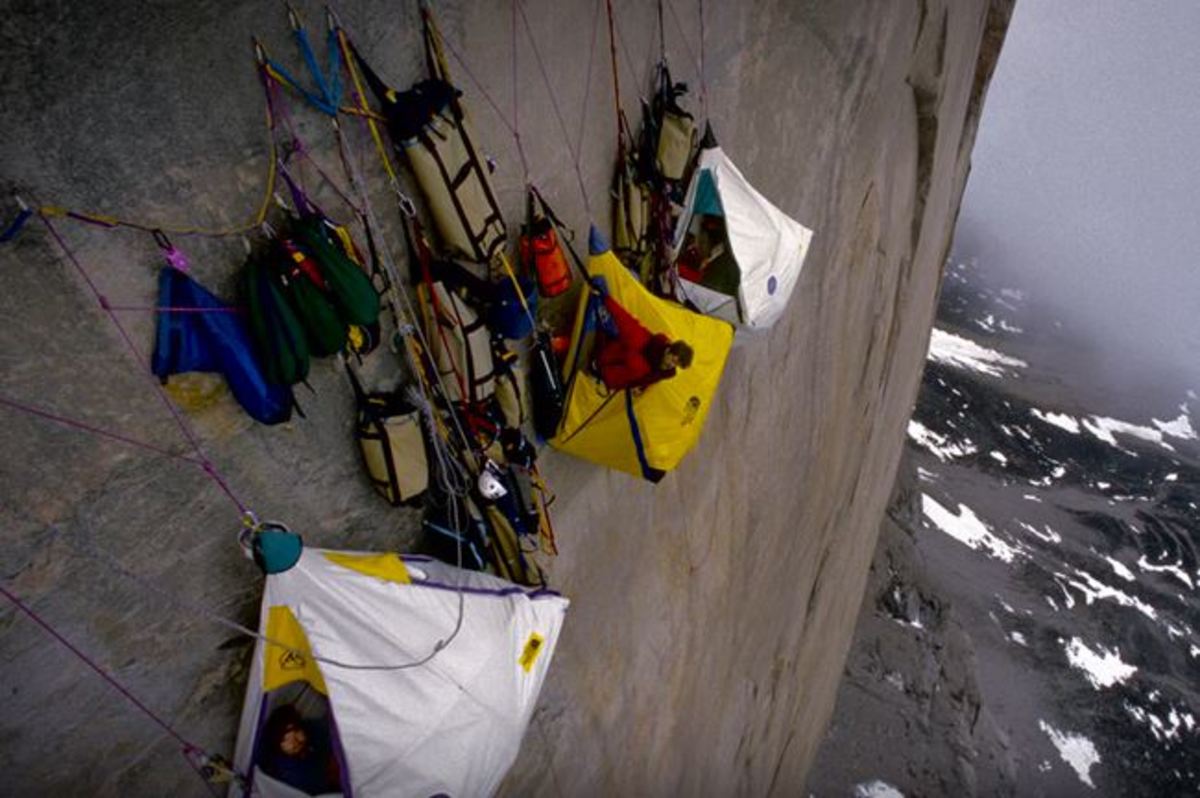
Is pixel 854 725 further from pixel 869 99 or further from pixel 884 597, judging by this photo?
pixel 869 99

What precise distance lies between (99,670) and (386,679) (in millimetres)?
1121

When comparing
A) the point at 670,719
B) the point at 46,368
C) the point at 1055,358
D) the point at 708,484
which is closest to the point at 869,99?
the point at 708,484

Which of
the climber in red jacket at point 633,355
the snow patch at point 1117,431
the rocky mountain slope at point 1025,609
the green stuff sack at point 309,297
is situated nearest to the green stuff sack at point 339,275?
the green stuff sack at point 309,297

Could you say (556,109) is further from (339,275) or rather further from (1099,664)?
(1099,664)

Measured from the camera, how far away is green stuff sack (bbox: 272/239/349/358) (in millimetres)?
2540

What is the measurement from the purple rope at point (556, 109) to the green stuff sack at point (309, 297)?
1991 mm

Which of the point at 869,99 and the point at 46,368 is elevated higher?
the point at 869,99

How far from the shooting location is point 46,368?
2176 millimetres

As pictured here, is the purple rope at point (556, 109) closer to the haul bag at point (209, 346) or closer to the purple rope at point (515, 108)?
the purple rope at point (515, 108)

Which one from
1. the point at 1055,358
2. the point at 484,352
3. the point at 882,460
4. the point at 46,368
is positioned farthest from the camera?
the point at 1055,358

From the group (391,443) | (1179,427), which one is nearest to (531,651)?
(391,443)

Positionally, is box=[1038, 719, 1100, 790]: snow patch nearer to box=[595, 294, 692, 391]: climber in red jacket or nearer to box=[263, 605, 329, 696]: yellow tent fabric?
box=[595, 294, 692, 391]: climber in red jacket

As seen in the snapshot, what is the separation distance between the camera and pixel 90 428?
232cm

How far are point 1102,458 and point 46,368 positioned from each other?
75.9 metres
